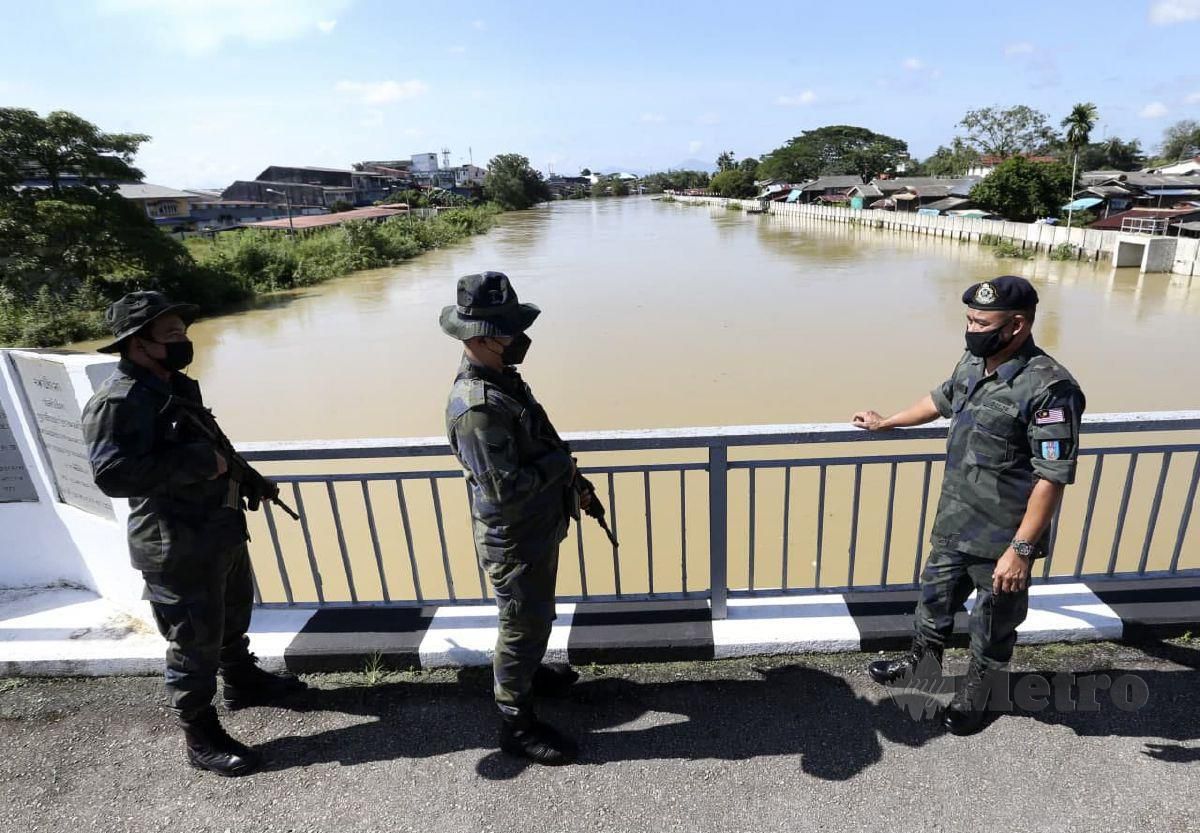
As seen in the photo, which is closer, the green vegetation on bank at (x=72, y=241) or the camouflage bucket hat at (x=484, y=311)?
the camouflage bucket hat at (x=484, y=311)

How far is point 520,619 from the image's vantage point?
2262 millimetres

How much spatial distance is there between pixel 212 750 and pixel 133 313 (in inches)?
57.2

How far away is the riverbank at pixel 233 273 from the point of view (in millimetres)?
17078

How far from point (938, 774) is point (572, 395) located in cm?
1057

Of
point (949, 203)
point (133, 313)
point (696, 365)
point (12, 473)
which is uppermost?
point (133, 313)

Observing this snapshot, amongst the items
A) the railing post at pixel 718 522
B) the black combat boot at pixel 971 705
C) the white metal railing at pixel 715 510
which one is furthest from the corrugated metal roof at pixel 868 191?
the black combat boot at pixel 971 705

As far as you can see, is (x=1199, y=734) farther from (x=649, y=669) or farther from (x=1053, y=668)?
(x=649, y=669)

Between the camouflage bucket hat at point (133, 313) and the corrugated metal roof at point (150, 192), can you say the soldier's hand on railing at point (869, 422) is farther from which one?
the corrugated metal roof at point (150, 192)

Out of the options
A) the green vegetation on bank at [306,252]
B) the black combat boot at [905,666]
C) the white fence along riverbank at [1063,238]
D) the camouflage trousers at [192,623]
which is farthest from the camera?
the green vegetation on bank at [306,252]

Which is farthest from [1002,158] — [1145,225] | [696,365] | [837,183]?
[696,365]

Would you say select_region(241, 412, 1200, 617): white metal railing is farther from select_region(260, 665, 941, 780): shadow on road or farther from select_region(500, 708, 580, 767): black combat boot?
select_region(500, 708, 580, 767): black combat boot

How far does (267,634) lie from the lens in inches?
116

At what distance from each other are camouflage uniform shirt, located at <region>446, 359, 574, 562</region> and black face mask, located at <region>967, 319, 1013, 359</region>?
1322 mm

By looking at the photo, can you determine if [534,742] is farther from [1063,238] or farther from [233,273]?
[1063,238]
